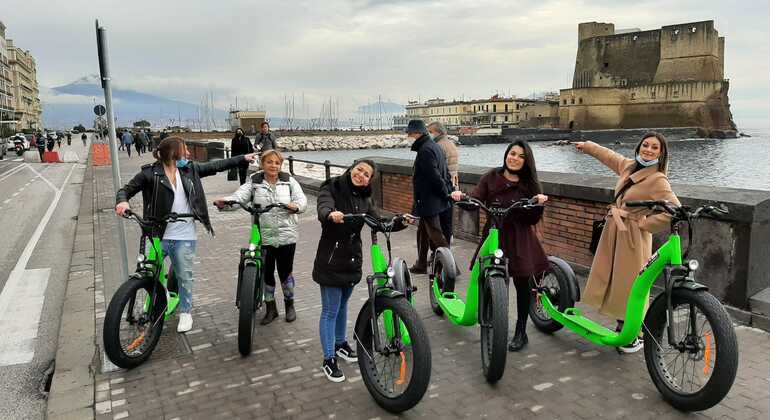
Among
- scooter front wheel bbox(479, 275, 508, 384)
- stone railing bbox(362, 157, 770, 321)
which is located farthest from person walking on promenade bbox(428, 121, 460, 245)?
scooter front wheel bbox(479, 275, 508, 384)

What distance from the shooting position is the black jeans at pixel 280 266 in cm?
550

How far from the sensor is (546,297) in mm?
5059

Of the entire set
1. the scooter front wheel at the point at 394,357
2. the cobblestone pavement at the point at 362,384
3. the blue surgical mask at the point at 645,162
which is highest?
the blue surgical mask at the point at 645,162

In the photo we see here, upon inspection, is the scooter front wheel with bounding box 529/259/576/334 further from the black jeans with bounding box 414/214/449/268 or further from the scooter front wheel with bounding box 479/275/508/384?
the black jeans with bounding box 414/214/449/268

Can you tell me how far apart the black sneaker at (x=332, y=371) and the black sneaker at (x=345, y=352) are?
19cm

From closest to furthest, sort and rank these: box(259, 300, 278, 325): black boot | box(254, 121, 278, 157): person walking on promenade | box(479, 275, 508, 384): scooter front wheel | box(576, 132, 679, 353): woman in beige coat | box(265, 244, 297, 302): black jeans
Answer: box(479, 275, 508, 384): scooter front wheel
box(576, 132, 679, 353): woman in beige coat
box(265, 244, 297, 302): black jeans
box(259, 300, 278, 325): black boot
box(254, 121, 278, 157): person walking on promenade

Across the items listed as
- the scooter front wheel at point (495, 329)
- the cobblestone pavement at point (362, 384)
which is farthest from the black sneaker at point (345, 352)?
the scooter front wheel at point (495, 329)

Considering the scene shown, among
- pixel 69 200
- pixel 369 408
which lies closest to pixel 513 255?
pixel 369 408

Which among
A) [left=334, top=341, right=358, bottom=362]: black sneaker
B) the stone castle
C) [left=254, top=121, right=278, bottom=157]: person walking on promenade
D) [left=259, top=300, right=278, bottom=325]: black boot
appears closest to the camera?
[left=334, top=341, right=358, bottom=362]: black sneaker

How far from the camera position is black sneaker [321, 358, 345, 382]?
4316mm

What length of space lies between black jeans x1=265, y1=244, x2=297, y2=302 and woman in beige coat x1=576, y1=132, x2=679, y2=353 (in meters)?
2.75

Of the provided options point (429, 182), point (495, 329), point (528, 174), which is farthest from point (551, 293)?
point (429, 182)

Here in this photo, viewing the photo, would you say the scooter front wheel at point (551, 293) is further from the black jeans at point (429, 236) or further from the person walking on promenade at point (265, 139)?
the person walking on promenade at point (265, 139)

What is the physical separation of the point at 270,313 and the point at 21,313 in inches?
122
